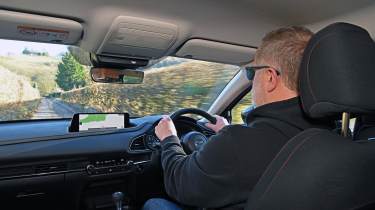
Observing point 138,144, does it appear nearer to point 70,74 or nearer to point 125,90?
point 125,90

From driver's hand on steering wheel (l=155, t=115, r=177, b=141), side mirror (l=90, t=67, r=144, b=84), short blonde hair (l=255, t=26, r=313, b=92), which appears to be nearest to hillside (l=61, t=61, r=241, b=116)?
side mirror (l=90, t=67, r=144, b=84)

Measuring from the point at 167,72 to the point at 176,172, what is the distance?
185 cm

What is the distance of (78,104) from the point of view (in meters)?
3.06

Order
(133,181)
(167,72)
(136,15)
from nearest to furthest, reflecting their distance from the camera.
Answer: (136,15), (133,181), (167,72)

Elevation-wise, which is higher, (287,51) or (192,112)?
(287,51)

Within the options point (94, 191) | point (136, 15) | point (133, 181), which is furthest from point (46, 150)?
point (136, 15)

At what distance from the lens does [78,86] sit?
9.86 feet

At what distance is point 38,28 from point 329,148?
6.21 ft

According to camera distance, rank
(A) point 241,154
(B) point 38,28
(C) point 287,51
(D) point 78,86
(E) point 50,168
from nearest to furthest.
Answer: (A) point 241,154
(C) point 287,51
(B) point 38,28
(E) point 50,168
(D) point 78,86

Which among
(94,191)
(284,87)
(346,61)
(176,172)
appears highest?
(346,61)

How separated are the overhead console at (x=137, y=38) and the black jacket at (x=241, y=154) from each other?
1.21m

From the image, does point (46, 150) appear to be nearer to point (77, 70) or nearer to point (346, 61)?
point (77, 70)

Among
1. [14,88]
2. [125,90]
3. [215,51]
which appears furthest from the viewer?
[125,90]

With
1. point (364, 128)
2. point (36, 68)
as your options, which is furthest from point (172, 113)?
point (364, 128)
